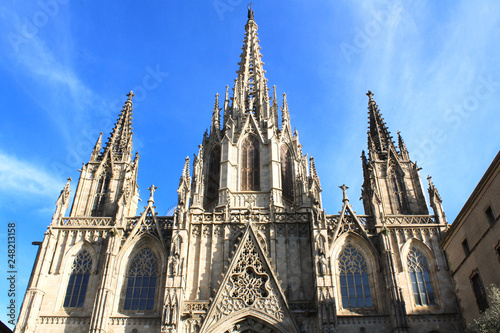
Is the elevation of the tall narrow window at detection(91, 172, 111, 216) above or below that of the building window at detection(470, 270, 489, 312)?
above

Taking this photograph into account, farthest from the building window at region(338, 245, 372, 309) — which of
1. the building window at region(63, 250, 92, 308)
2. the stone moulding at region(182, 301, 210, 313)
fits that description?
the building window at region(63, 250, 92, 308)

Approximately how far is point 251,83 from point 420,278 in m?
23.1

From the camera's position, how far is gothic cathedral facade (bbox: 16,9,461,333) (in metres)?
24.3

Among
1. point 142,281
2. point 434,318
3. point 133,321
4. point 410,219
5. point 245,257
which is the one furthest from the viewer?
point 410,219

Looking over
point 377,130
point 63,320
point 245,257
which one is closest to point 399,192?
point 377,130

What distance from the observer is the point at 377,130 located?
36.0 m

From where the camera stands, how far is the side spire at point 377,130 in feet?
114

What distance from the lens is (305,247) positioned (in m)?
27.3

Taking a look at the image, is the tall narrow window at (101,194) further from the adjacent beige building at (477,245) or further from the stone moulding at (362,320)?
the adjacent beige building at (477,245)

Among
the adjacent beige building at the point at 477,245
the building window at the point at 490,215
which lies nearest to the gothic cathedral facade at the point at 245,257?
the adjacent beige building at the point at 477,245

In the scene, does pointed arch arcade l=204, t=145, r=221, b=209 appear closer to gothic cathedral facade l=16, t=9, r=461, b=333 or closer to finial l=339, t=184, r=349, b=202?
gothic cathedral facade l=16, t=9, r=461, b=333

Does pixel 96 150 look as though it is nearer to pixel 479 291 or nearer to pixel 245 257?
pixel 245 257

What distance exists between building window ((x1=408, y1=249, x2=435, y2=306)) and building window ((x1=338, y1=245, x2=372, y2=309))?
9.03 ft

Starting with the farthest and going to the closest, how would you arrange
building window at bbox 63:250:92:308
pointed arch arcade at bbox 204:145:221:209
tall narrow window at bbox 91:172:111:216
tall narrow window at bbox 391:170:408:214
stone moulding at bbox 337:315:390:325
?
pointed arch arcade at bbox 204:145:221:209
tall narrow window at bbox 91:172:111:216
tall narrow window at bbox 391:170:408:214
building window at bbox 63:250:92:308
stone moulding at bbox 337:315:390:325
